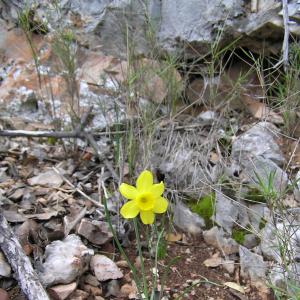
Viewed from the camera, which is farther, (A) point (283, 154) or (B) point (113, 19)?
(B) point (113, 19)

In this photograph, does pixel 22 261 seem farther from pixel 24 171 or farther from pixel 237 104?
pixel 237 104

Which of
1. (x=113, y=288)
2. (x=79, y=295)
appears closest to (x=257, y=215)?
(x=113, y=288)

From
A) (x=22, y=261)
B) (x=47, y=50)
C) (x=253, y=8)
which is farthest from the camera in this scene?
(x=47, y=50)

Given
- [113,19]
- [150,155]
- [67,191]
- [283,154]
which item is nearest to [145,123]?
[150,155]

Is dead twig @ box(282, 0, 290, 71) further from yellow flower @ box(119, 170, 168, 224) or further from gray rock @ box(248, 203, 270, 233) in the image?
yellow flower @ box(119, 170, 168, 224)

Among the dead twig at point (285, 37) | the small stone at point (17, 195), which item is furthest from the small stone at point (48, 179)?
the dead twig at point (285, 37)

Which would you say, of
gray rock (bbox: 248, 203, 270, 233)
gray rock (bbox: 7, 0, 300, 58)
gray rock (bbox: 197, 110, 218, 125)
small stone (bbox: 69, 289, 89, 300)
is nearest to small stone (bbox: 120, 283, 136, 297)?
small stone (bbox: 69, 289, 89, 300)

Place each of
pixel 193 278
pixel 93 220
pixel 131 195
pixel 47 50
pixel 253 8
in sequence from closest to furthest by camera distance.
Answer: pixel 131 195
pixel 193 278
pixel 93 220
pixel 253 8
pixel 47 50

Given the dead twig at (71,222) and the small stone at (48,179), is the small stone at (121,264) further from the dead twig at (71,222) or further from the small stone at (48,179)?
the small stone at (48,179)
